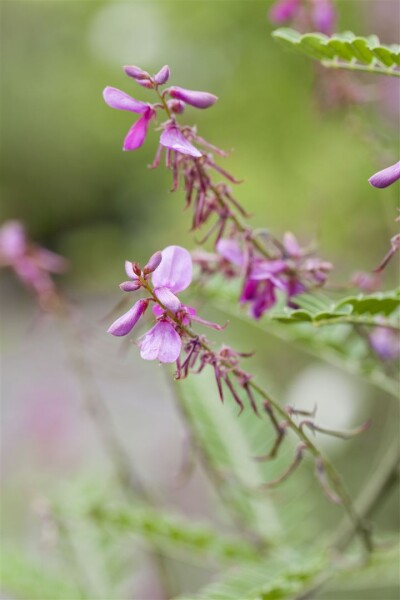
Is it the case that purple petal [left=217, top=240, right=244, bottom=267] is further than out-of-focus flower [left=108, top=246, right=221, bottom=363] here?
Yes

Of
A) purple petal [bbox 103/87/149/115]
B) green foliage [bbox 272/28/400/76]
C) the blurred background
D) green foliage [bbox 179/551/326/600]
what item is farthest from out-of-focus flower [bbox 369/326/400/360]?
purple petal [bbox 103/87/149/115]

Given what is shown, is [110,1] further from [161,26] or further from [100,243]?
[100,243]

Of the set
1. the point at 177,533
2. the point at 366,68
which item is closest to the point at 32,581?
the point at 177,533

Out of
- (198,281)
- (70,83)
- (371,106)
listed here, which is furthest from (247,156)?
(70,83)

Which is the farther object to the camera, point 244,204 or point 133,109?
point 244,204

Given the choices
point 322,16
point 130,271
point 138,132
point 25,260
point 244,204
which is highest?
point 244,204

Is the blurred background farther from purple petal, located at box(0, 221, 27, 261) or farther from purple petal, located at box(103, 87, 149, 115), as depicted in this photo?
purple petal, located at box(103, 87, 149, 115)

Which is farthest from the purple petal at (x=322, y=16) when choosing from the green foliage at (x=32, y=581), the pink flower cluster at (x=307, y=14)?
the green foliage at (x=32, y=581)

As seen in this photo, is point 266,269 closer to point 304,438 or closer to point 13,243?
point 304,438
